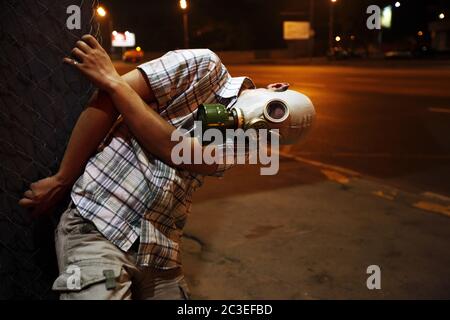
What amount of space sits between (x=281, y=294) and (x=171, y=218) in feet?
6.16

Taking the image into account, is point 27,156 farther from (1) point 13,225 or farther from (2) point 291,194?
(2) point 291,194

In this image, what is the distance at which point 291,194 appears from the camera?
17.8 ft

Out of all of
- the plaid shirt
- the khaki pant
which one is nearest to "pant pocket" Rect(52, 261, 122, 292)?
the khaki pant

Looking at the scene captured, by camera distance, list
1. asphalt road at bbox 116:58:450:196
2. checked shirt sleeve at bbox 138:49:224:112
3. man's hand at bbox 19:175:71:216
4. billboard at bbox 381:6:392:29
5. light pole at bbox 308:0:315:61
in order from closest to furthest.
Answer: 1. checked shirt sleeve at bbox 138:49:224:112
2. man's hand at bbox 19:175:71:216
3. asphalt road at bbox 116:58:450:196
4. billboard at bbox 381:6:392:29
5. light pole at bbox 308:0:315:61

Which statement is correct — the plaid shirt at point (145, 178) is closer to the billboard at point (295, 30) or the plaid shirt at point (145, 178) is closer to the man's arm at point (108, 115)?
the man's arm at point (108, 115)

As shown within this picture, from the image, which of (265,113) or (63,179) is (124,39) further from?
(265,113)

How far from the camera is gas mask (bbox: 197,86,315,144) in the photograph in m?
1.58

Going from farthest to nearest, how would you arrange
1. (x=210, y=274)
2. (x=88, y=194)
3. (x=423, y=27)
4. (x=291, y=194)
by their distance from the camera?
(x=423, y=27)
(x=291, y=194)
(x=210, y=274)
(x=88, y=194)

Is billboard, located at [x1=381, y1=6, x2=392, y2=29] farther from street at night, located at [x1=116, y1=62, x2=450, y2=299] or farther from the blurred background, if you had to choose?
street at night, located at [x1=116, y1=62, x2=450, y2=299]

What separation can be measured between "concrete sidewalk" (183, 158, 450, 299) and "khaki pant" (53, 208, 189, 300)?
1.70m

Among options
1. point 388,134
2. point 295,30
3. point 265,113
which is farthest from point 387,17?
point 265,113

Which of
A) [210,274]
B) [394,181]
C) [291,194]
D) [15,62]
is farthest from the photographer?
[394,181]
